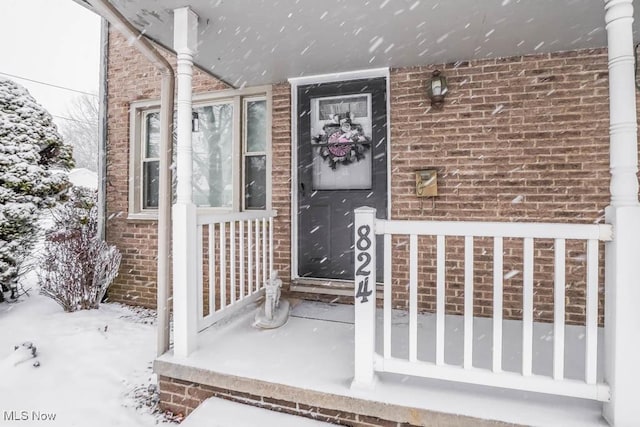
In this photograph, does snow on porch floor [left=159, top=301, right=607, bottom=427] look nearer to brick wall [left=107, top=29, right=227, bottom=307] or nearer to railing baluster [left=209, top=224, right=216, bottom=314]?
railing baluster [left=209, top=224, right=216, bottom=314]

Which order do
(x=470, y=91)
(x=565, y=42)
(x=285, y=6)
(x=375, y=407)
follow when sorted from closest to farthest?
(x=375, y=407), (x=285, y=6), (x=565, y=42), (x=470, y=91)

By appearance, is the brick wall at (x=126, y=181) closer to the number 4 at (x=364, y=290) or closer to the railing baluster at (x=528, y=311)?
the number 4 at (x=364, y=290)

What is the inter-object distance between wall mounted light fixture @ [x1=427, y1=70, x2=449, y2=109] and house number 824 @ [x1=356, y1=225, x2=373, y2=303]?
1.99 metres

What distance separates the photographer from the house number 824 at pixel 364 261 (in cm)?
205

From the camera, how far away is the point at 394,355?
251 centimetres

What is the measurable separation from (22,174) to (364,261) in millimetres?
4846

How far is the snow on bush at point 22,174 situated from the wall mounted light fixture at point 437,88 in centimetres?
495

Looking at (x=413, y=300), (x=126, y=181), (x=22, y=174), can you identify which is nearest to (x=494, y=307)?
(x=413, y=300)

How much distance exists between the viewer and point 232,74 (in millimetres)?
3779

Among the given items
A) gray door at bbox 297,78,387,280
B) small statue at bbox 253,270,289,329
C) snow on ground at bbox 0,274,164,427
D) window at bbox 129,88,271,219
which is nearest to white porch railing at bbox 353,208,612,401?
small statue at bbox 253,270,289,329

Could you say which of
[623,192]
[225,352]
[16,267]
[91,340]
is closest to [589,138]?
[623,192]

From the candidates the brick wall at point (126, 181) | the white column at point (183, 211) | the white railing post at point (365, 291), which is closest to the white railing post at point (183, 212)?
the white column at point (183, 211)

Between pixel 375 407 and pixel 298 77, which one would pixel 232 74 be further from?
pixel 375 407

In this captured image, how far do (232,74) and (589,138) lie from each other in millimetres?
3378
